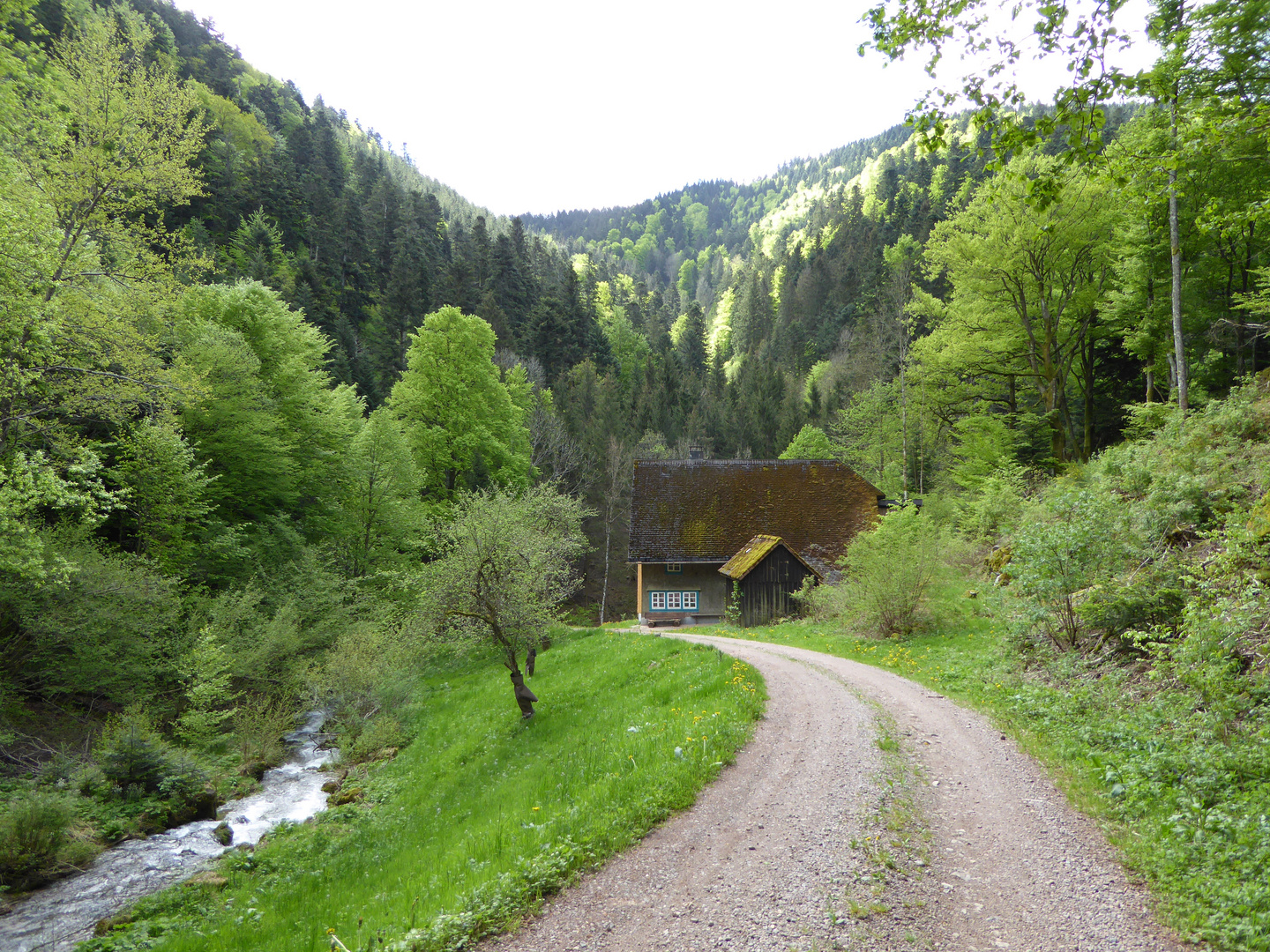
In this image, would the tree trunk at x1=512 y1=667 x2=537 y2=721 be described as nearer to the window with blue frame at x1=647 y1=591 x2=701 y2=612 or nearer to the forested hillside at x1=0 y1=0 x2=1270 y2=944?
the forested hillside at x1=0 y1=0 x2=1270 y2=944

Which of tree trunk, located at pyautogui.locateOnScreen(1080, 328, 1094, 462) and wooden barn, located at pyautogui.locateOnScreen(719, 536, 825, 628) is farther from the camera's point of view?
wooden barn, located at pyautogui.locateOnScreen(719, 536, 825, 628)

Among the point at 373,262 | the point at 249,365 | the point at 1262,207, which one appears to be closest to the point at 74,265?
the point at 249,365

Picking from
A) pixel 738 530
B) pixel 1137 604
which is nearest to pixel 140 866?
pixel 1137 604

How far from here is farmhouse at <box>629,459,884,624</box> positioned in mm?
26844

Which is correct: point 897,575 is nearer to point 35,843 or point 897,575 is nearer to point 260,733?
point 260,733

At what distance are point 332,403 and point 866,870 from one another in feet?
94.9

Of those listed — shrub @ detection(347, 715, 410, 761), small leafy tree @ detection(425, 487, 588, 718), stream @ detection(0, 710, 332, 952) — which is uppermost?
small leafy tree @ detection(425, 487, 588, 718)

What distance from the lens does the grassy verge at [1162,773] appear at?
470 centimetres

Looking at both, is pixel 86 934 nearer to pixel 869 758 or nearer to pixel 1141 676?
pixel 869 758

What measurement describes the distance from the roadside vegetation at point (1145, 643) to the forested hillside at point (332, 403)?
5.35 ft

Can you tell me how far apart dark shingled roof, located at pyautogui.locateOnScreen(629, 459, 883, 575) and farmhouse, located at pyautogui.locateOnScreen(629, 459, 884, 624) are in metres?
0.05

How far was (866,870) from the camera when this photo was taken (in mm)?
5609

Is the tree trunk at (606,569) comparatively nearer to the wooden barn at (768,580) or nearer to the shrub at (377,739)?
the wooden barn at (768,580)

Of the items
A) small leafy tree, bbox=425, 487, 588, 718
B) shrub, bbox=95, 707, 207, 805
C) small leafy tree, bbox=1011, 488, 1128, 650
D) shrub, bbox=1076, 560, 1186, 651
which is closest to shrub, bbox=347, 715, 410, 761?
shrub, bbox=95, 707, 207, 805
